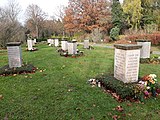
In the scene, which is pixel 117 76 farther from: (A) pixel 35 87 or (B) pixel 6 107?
(B) pixel 6 107

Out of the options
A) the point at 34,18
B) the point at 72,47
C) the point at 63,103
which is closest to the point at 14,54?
the point at 63,103

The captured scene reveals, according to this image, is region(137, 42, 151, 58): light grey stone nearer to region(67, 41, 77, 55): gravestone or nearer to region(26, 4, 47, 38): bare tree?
region(67, 41, 77, 55): gravestone

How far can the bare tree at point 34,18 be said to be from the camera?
3972 centimetres

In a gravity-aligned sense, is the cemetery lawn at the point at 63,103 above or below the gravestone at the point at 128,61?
below

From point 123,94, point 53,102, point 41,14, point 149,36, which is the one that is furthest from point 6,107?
point 41,14

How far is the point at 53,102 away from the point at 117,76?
8.33ft

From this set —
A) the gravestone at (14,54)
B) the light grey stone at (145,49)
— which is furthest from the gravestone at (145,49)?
the gravestone at (14,54)

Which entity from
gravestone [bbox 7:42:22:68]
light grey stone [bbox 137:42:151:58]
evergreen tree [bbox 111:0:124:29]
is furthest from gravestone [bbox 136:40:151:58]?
evergreen tree [bbox 111:0:124:29]

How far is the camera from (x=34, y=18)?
39.8 m

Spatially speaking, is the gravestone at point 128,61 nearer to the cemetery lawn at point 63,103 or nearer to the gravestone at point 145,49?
the cemetery lawn at point 63,103

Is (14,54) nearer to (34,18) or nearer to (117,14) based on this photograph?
(117,14)

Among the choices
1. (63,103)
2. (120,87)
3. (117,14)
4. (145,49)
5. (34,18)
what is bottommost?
(63,103)

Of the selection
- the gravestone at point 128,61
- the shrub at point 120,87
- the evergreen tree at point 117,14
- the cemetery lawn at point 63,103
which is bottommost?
the cemetery lawn at point 63,103

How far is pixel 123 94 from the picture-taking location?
4.68 meters
